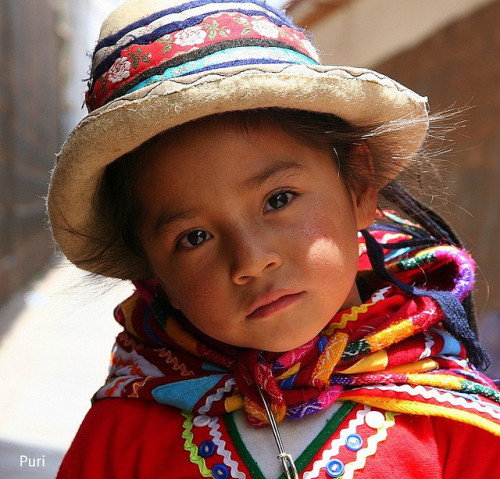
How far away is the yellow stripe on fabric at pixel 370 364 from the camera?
139 centimetres

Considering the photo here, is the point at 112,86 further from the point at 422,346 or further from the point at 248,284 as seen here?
the point at 422,346

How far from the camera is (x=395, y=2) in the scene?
157 inches

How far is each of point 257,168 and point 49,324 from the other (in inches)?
177

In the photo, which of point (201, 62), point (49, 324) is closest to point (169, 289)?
point (201, 62)

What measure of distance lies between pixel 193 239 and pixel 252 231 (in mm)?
146

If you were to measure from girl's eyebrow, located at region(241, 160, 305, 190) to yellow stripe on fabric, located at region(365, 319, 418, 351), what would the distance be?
36 cm

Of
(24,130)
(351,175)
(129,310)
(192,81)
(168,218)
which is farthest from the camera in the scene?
(24,130)

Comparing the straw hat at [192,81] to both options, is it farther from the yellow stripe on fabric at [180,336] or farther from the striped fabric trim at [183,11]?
the yellow stripe on fabric at [180,336]

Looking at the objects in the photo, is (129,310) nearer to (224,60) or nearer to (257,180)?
(257,180)

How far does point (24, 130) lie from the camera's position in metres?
7.06

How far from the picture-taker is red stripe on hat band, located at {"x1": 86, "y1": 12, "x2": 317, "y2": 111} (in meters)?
1.26

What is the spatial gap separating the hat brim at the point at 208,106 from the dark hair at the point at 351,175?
0.05 metres

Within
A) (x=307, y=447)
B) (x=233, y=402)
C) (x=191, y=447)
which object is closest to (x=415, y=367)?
(x=307, y=447)

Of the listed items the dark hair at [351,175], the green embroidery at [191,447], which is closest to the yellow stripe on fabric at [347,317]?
the dark hair at [351,175]
